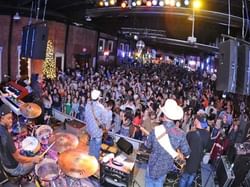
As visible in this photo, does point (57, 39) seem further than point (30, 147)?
Yes

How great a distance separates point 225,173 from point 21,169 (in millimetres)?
3508

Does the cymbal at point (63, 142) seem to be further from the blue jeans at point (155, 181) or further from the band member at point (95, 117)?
the blue jeans at point (155, 181)

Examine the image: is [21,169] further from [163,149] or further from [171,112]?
[171,112]

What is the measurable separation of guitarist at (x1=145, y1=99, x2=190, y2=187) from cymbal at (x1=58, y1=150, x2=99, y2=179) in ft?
2.60

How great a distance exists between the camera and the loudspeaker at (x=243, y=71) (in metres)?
5.98

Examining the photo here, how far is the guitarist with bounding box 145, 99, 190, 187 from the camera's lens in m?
4.81

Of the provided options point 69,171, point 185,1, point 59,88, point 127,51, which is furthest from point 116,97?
point 127,51

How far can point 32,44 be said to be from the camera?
9062 millimetres

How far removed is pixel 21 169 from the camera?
5.62 m

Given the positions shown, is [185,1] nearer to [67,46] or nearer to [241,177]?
[241,177]

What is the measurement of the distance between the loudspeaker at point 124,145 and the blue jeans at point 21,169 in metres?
2.62

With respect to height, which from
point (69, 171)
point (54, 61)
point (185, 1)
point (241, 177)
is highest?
point (185, 1)

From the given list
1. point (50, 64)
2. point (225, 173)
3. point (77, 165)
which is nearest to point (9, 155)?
point (77, 165)

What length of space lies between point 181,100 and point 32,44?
17.2 feet
